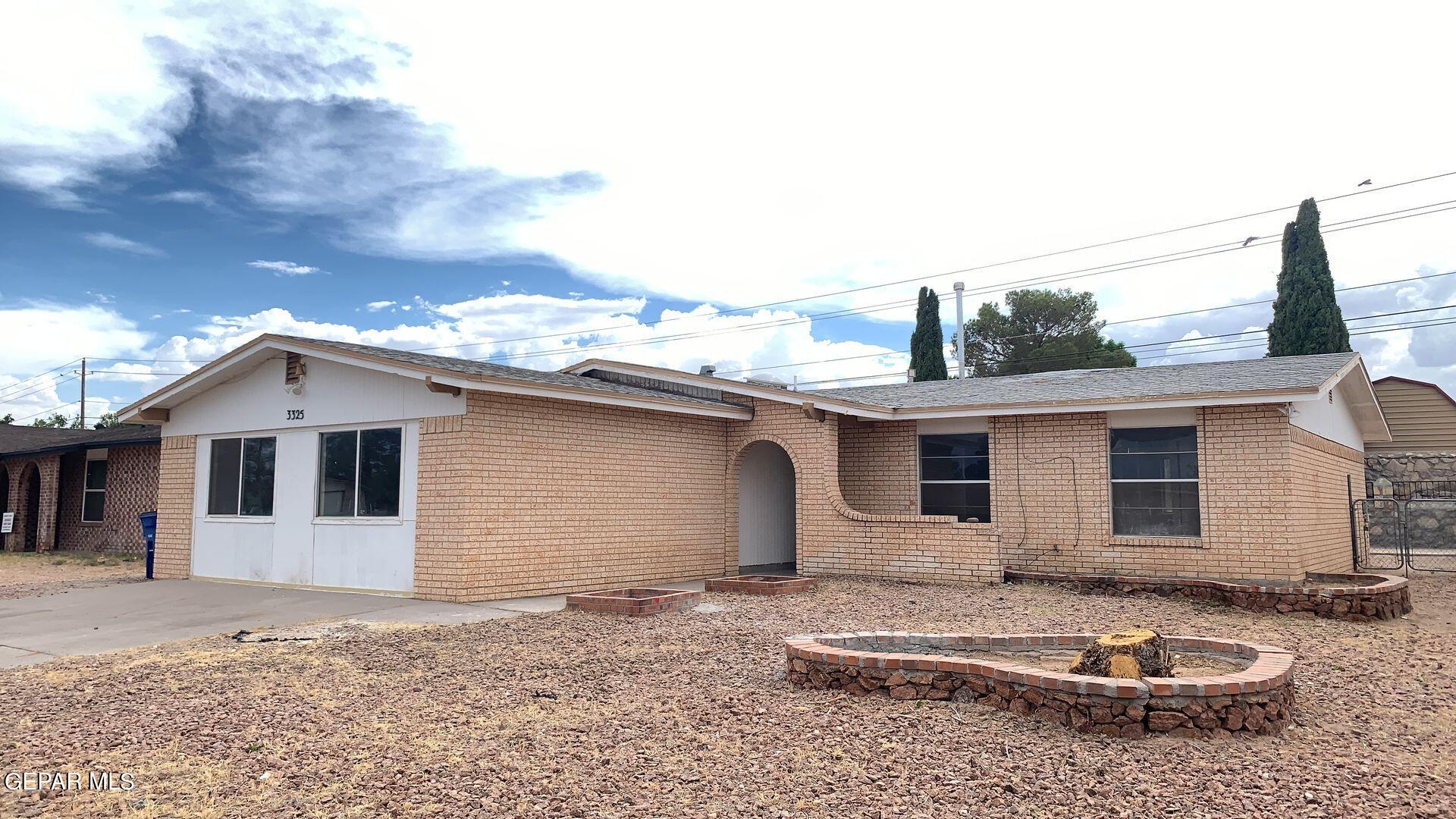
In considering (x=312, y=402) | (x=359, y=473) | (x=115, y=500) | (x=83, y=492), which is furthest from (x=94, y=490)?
(x=359, y=473)

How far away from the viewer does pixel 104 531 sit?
2270 cm

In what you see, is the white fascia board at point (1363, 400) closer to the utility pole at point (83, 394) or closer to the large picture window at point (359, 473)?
the large picture window at point (359, 473)

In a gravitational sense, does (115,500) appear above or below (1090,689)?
above

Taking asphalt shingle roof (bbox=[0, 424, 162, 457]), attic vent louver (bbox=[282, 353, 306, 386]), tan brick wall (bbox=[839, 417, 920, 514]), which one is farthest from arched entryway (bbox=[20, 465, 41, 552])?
tan brick wall (bbox=[839, 417, 920, 514])

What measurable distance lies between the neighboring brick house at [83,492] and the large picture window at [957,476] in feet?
56.7

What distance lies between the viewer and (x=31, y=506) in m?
24.6

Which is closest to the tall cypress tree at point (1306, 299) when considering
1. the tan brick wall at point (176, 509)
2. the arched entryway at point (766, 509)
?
the arched entryway at point (766, 509)

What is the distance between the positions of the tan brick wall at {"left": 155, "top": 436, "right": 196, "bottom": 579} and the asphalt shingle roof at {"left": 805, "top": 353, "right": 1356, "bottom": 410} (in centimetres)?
1022

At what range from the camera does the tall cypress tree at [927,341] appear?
3272cm

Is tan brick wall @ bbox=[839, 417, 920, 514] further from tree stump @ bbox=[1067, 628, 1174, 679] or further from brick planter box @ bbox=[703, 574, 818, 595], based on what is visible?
tree stump @ bbox=[1067, 628, 1174, 679]

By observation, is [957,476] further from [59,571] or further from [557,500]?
[59,571]

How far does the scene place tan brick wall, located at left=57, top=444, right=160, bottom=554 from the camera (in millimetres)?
21891

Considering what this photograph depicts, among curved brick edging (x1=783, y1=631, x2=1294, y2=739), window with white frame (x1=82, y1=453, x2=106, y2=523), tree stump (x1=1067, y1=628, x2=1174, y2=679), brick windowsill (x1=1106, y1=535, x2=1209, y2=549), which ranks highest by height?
window with white frame (x1=82, y1=453, x2=106, y2=523)

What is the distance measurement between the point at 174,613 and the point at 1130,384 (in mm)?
13465
